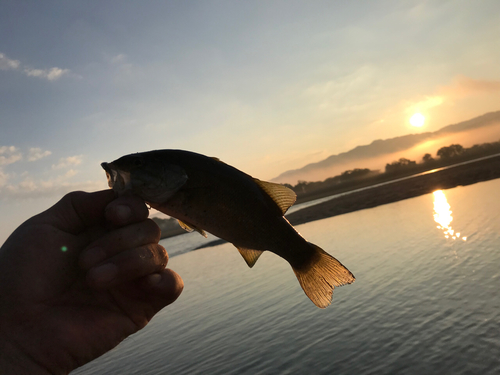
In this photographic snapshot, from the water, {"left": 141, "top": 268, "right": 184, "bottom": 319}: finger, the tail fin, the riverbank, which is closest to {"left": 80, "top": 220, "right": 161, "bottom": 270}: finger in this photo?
{"left": 141, "top": 268, "right": 184, "bottom": 319}: finger

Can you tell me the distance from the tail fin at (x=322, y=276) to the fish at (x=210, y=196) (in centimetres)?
13

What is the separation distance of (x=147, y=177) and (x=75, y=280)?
46.9 inches

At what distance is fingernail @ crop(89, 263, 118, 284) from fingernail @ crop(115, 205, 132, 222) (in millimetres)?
379

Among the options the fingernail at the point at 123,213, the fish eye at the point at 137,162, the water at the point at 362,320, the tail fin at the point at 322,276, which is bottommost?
the water at the point at 362,320

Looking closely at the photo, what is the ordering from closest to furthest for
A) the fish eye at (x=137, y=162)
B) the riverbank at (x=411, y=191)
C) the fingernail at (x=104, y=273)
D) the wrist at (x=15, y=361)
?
the wrist at (x=15, y=361)
the fingernail at (x=104, y=273)
the fish eye at (x=137, y=162)
the riverbank at (x=411, y=191)

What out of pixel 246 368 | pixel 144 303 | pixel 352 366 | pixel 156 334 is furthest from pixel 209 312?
pixel 144 303

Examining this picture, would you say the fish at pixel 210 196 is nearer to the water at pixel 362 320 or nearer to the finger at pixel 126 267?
the finger at pixel 126 267

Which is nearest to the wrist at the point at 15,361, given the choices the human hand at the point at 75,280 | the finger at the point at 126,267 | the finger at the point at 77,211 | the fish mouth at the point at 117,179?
the human hand at the point at 75,280

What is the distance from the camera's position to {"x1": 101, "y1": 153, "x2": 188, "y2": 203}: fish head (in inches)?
113

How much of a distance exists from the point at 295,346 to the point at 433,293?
16.5ft

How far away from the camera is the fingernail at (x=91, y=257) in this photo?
2.75 meters

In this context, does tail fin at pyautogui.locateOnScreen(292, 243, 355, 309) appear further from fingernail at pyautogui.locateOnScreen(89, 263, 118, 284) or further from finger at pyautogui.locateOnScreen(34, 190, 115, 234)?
finger at pyautogui.locateOnScreen(34, 190, 115, 234)

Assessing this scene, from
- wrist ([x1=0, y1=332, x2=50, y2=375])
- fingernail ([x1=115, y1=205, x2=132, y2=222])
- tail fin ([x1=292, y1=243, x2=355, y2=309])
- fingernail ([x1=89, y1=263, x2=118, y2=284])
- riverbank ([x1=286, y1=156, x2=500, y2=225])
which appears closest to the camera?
wrist ([x1=0, y1=332, x2=50, y2=375])

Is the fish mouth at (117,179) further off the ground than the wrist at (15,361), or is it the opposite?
the fish mouth at (117,179)
